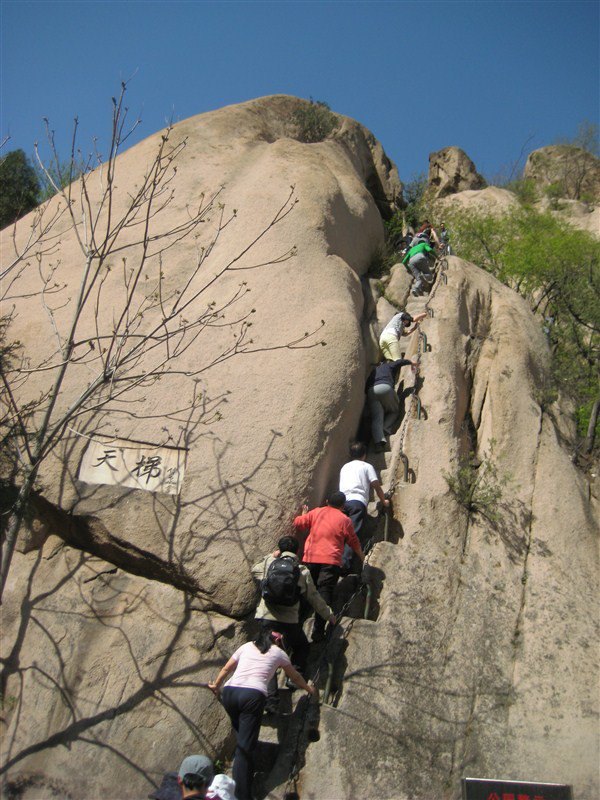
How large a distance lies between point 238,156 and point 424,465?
693cm

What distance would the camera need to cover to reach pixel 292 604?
6.84m

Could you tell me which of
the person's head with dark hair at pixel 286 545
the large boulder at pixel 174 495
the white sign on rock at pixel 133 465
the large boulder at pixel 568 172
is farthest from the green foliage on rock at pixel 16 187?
the large boulder at pixel 568 172

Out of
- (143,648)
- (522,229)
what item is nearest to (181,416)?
(143,648)

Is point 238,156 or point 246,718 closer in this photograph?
point 246,718

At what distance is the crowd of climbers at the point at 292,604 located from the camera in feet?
19.4

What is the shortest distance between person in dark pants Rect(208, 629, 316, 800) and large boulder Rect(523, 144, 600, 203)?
23.7m

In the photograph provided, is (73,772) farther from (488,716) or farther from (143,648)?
(488,716)

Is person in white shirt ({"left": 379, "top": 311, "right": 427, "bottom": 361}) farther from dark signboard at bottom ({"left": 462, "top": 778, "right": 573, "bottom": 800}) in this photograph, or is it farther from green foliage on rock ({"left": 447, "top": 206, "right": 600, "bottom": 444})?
dark signboard at bottom ({"left": 462, "top": 778, "right": 573, "bottom": 800})

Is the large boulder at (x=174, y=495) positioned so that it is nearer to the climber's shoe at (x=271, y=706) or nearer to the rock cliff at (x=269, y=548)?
the rock cliff at (x=269, y=548)

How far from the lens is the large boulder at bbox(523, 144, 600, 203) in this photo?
2655cm

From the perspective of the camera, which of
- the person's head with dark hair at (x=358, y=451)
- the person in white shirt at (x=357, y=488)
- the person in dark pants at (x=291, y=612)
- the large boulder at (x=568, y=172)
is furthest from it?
the large boulder at (x=568, y=172)

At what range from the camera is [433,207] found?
69.6 ft

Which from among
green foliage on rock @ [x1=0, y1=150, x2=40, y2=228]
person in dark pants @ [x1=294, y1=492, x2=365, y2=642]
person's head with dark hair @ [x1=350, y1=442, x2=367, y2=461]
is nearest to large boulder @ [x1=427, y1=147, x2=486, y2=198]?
green foliage on rock @ [x1=0, y1=150, x2=40, y2=228]

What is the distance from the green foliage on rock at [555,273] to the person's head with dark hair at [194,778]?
7921mm
